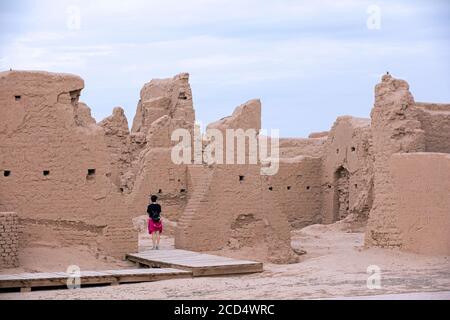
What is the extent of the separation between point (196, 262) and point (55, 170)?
3133 millimetres

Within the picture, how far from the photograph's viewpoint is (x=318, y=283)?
12.6 metres

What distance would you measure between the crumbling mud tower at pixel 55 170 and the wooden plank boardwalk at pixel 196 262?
637 mm

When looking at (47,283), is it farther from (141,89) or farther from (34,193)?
(141,89)

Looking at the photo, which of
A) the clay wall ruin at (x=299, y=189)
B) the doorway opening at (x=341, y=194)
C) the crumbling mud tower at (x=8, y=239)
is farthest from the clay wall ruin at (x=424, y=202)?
the doorway opening at (x=341, y=194)

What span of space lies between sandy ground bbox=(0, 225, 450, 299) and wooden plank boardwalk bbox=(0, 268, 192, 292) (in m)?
0.27

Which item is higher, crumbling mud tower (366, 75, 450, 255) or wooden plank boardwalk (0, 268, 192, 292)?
crumbling mud tower (366, 75, 450, 255)

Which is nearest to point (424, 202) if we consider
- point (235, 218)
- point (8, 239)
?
point (235, 218)

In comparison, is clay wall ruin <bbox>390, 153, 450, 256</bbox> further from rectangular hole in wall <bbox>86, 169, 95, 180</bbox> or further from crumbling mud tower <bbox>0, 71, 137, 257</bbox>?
Answer: rectangular hole in wall <bbox>86, 169, 95, 180</bbox>

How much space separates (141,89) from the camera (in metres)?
32.2

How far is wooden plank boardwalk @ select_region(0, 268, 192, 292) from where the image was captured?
12969 mm

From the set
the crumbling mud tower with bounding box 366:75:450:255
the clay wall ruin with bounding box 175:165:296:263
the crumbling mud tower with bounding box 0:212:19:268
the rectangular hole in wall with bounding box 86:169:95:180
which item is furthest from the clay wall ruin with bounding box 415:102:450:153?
the crumbling mud tower with bounding box 0:212:19:268

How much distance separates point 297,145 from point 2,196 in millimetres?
16964

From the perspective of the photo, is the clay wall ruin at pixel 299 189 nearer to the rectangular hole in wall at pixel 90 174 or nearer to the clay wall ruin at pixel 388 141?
the clay wall ruin at pixel 388 141
